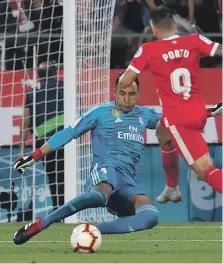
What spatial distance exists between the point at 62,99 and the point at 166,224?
2.18 m

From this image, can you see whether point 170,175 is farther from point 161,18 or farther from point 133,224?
point 161,18

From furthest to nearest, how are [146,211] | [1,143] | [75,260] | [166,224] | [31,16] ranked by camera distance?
[31,16] < [1,143] < [166,224] < [146,211] < [75,260]

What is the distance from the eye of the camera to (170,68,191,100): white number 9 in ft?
28.4

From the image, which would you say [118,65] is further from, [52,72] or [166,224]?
[166,224]

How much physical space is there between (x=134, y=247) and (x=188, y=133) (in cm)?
120

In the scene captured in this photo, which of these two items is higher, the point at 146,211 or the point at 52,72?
the point at 52,72

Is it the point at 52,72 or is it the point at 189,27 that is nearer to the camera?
the point at 52,72

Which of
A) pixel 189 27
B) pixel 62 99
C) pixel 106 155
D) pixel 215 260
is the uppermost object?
pixel 189 27

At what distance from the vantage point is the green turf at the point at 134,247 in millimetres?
7930

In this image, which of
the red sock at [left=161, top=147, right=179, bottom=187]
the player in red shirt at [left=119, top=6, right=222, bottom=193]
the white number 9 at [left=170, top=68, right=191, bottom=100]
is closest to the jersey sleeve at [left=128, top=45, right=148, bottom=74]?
the player in red shirt at [left=119, top=6, right=222, bottom=193]

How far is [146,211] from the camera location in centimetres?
877

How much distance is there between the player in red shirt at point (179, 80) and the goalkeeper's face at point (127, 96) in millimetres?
387

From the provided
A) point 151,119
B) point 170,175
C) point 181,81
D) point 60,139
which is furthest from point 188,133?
point 170,175

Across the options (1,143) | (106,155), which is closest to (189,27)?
(1,143)
